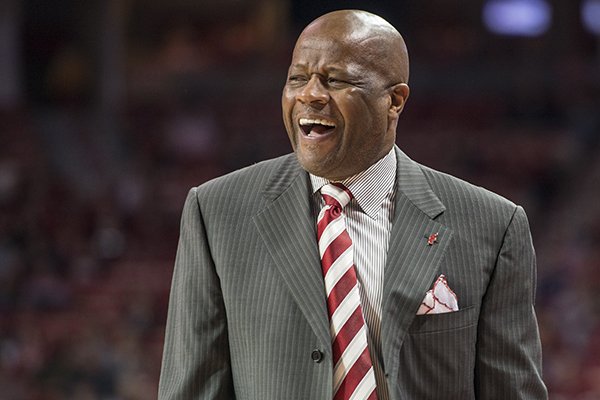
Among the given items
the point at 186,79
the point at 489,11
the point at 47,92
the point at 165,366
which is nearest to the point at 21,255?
the point at 47,92

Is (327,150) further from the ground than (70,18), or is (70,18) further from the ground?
(327,150)

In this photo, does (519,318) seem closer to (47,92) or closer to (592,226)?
(592,226)

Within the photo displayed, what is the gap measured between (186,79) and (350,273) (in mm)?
9374

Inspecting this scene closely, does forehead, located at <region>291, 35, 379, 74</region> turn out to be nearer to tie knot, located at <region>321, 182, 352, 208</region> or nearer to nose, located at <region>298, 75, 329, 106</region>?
nose, located at <region>298, 75, 329, 106</region>

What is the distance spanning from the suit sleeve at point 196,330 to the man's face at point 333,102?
22 centimetres

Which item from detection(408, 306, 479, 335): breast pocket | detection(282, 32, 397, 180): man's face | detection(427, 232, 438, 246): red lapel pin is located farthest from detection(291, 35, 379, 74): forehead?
detection(408, 306, 479, 335): breast pocket

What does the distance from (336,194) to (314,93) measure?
0.19 metres

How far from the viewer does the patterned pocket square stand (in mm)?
1829

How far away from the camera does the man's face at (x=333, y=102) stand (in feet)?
5.86

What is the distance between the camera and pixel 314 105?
5.87ft

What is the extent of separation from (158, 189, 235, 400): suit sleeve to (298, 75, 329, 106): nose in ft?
0.84

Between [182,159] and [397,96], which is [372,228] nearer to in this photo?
[397,96]

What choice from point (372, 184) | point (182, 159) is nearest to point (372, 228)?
point (372, 184)

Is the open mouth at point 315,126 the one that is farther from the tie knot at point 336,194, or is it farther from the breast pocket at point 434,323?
the breast pocket at point 434,323
